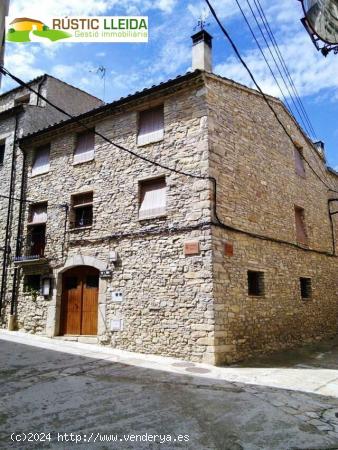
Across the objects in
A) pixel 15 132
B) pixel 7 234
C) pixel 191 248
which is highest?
pixel 15 132

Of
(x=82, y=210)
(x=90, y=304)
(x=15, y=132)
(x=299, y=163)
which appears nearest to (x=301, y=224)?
(x=299, y=163)

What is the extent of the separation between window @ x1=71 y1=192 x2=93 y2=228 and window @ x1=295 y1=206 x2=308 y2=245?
260 inches

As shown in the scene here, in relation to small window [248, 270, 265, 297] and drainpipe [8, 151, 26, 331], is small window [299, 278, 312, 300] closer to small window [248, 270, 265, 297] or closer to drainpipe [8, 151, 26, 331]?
small window [248, 270, 265, 297]

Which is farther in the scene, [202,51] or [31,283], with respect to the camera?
[31,283]

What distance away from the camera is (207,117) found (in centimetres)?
860

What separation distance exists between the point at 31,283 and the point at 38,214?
7.32 feet

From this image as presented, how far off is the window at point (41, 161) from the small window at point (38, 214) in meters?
1.13

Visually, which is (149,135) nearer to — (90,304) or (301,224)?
(90,304)

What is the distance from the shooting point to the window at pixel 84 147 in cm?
1067

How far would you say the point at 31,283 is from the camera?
1104 centimetres

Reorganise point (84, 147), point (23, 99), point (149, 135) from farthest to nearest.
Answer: point (23, 99), point (84, 147), point (149, 135)

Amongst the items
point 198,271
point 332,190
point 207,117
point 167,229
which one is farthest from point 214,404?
point 332,190

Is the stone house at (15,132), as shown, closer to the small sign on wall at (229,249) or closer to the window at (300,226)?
the small sign on wall at (229,249)

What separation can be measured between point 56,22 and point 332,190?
12239 mm
